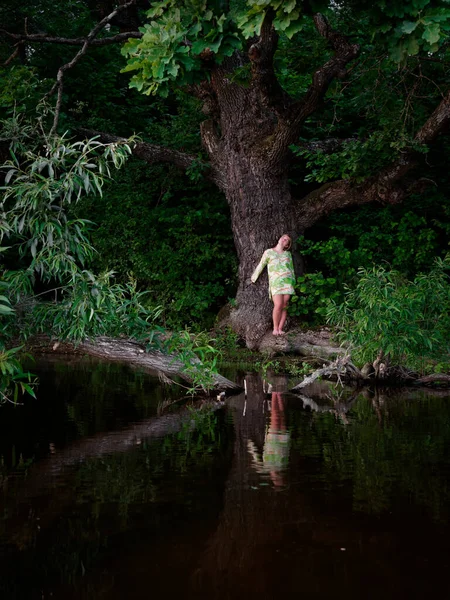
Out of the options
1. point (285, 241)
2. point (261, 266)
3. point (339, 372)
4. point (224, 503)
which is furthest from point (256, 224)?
point (224, 503)

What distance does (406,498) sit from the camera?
4730mm

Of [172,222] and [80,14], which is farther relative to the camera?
[80,14]

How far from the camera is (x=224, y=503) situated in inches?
181

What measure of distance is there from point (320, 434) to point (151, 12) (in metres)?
4.20

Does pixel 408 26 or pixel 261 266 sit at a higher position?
pixel 408 26

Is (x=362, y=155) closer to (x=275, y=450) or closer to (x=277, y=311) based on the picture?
(x=277, y=311)

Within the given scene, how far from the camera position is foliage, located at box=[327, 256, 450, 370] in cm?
955

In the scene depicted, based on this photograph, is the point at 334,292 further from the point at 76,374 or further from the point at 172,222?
the point at 76,374

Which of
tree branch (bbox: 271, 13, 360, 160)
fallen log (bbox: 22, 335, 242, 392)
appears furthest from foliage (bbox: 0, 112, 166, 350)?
tree branch (bbox: 271, 13, 360, 160)

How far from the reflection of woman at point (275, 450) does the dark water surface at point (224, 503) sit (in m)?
0.02

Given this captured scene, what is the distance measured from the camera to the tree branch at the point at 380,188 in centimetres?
1301

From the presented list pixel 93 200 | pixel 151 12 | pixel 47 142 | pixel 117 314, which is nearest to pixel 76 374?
pixel 117 314

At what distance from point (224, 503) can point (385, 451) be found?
6.50 ft

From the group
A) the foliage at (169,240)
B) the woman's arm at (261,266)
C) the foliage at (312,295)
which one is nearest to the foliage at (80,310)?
the woman's arm at (261,266)
